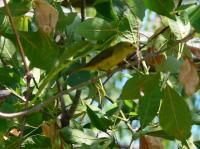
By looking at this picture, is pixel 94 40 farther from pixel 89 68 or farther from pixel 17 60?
pixel 17 60

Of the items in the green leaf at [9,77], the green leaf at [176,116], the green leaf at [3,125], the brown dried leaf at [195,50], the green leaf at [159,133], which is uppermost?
the brown dried leaf at [195,50]

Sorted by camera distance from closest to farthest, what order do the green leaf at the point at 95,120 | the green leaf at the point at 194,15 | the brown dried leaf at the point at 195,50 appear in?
the green leaf at the point at 194,15, the brown dried leaf at the point at 195,50, the green leaf at the point at 95,120

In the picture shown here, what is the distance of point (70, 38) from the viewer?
920mm

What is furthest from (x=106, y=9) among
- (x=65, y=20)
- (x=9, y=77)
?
(x=9, y=77)

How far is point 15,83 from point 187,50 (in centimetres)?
31

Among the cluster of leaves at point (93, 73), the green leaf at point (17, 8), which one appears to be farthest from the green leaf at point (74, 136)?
the green leaf at point (17, 8)

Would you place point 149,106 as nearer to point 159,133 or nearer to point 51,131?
point 159,133

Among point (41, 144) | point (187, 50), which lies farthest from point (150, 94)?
point (41, 144)

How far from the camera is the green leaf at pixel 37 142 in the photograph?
94 cm

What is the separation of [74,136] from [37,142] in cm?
6

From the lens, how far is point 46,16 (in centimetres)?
80

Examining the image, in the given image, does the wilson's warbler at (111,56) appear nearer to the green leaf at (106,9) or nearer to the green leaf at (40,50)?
the green leaf at (40,50)

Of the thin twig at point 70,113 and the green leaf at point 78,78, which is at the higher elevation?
the green leaf at point 78,78

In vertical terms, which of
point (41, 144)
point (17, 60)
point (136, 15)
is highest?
point (136, 15)
